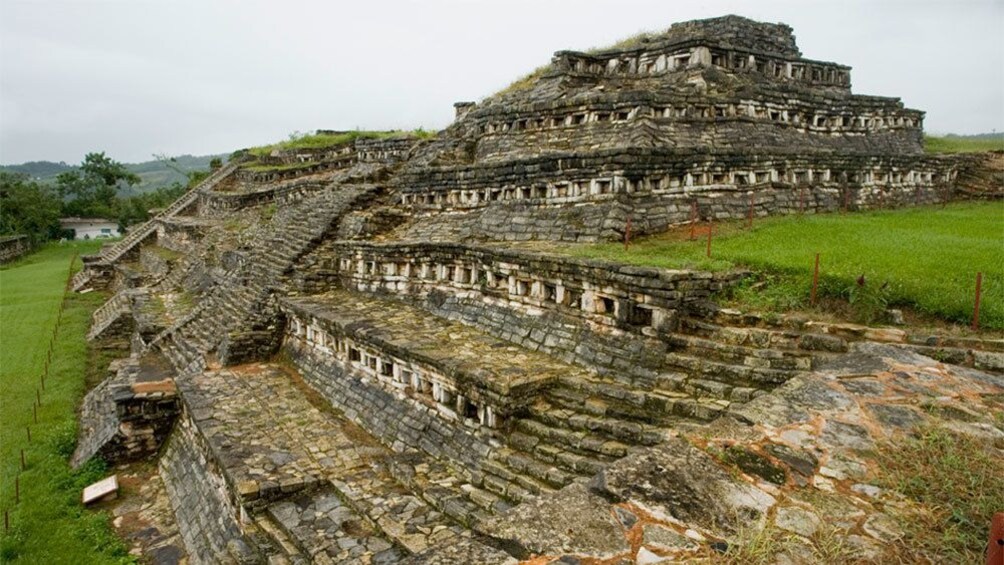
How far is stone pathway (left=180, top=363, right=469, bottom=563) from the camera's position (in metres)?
6.77

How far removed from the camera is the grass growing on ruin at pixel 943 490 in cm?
349

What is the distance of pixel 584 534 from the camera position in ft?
12.8

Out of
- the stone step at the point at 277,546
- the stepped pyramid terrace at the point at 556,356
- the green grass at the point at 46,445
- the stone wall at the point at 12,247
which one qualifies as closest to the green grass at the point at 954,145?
the stepped pyramid terrace at the point at 556,356

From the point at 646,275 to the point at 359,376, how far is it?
5619mm

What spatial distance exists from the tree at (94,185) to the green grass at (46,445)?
3734 centimetres

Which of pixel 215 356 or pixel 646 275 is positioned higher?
pixel 646 275

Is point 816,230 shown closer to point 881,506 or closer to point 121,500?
→ point 881,506

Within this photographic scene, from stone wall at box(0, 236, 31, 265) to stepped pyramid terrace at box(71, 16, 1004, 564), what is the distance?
1096 inches

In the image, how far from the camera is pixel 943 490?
3939mm

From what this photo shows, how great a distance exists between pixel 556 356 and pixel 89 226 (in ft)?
205

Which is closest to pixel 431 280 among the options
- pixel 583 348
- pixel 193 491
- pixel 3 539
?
pixel 583 348

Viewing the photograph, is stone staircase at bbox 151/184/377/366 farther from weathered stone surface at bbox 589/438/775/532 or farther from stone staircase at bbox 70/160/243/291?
stone staircase at bbox 70/160/243/291

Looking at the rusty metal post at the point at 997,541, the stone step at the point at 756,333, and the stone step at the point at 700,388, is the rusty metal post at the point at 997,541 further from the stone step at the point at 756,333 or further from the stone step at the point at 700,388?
the stone step at the point at 756,333

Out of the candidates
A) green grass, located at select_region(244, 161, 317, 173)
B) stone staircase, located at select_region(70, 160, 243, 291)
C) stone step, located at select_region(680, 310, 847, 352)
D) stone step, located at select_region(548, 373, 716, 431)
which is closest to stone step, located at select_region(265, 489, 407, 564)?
stone step, located at select_region(548, 373, 716, 431)
